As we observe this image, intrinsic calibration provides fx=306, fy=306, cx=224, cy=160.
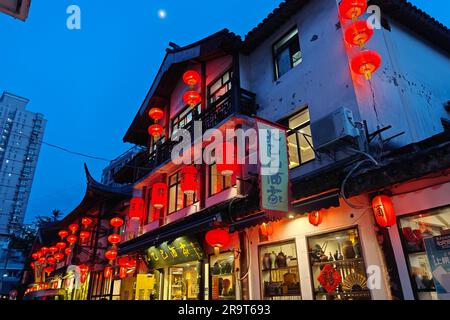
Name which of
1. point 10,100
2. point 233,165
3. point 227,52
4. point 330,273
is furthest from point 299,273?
point 10,100

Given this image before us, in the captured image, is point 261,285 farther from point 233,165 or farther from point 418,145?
point 418,145

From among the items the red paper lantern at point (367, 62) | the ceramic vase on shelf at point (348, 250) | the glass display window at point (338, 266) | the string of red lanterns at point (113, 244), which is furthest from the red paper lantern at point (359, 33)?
the string of red lanterns at point (113, 244)

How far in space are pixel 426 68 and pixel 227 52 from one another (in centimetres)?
872

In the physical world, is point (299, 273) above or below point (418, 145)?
below

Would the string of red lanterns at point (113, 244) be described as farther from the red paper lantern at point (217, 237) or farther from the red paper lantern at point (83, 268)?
the red paper lantern at point (217, 237)

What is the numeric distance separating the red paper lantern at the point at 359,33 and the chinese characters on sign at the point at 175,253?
985cm

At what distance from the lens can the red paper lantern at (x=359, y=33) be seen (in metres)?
8.56

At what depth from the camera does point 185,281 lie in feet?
49.0

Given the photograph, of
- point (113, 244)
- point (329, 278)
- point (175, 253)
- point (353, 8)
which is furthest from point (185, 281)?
point (353, 8)

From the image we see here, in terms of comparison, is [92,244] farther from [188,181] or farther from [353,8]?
[353,8]

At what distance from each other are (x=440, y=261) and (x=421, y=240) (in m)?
0.58

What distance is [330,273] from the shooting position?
8883 millimetres

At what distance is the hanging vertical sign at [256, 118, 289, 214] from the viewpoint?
324 inches

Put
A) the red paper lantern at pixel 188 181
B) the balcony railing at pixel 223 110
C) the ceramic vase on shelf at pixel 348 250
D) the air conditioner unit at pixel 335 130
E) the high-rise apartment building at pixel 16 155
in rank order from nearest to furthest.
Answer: the ceramic vase on shelf at pixel 348 250 → the air conditioner unit at pixel 335 130 → the red paper lantern at pixel 188 181 → the balcony railing at pixel 223 110 → the high-rise apartment building at pixel 16 155
